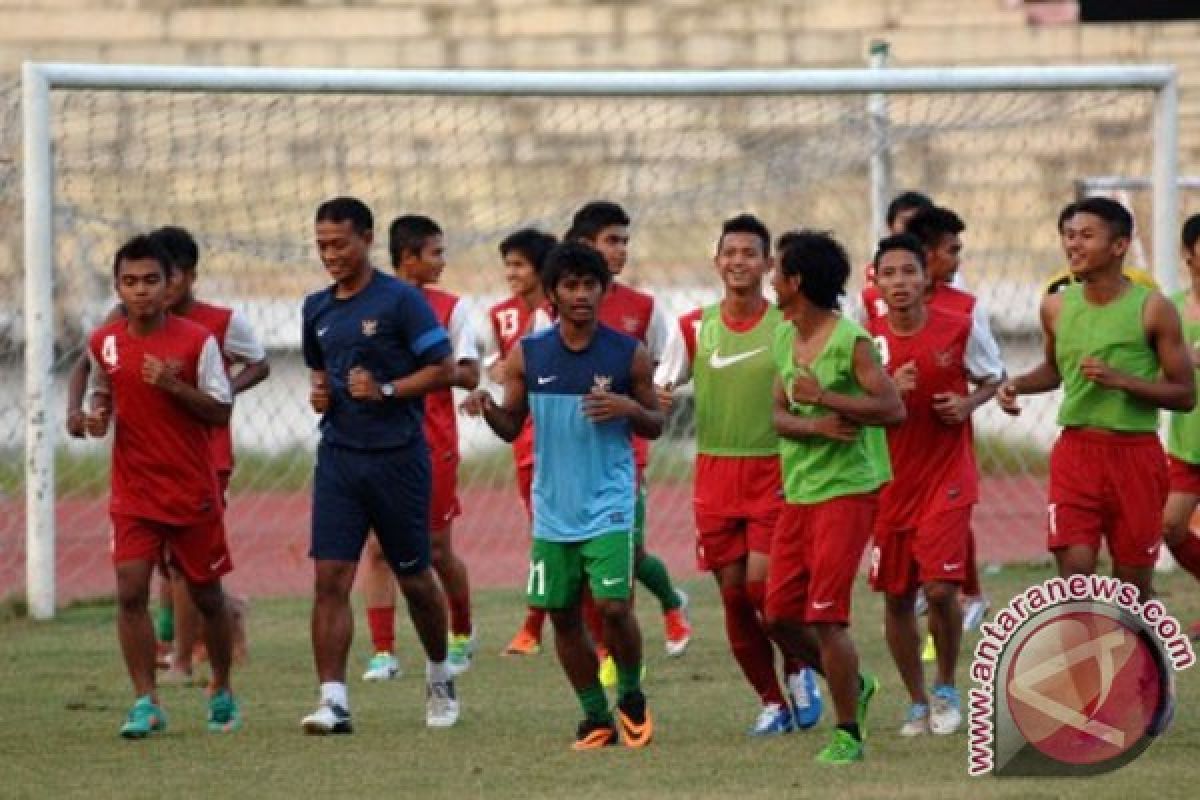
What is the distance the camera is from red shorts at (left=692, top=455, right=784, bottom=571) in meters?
11.7

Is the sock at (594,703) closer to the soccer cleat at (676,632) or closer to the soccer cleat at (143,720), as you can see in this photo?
the soccer cleat at (143,720)

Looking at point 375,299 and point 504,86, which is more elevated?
point 504,86

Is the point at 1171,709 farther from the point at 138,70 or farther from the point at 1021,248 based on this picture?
the point at 1021,248

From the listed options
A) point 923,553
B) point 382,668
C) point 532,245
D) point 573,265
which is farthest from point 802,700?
point 532,245

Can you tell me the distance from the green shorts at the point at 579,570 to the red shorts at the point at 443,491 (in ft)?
11.0

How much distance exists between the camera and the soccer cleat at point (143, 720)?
11492 millimetres

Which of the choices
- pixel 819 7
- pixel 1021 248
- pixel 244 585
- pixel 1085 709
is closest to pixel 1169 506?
pixel 1085 709

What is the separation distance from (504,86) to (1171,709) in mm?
8238

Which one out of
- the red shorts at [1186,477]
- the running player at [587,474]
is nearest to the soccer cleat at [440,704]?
the running player at [587,474]

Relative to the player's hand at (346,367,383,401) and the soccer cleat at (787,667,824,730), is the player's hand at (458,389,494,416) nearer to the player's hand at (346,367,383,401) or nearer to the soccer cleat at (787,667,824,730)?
the player's hand at (346,367,383,401)

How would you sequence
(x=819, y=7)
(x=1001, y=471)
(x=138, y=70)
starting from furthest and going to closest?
(x=819, y=7)
(x=1001, y=471)
(x=138, y=70)

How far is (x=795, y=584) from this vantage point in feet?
34.6

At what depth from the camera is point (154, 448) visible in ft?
38.5

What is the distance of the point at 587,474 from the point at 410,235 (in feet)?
10.8
